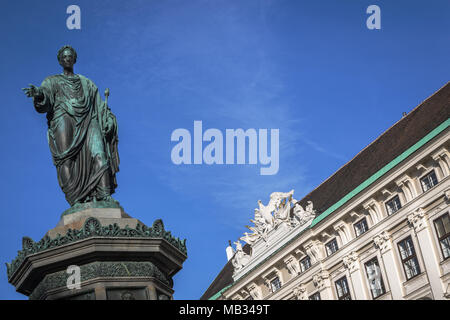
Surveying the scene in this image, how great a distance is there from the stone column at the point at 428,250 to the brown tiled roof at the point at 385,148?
12.9 feet

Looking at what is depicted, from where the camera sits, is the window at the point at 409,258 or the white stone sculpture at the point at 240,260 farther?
the white stone sculpture at the point at 240,260

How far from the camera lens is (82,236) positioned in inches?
393

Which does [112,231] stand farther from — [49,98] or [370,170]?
[370,170]

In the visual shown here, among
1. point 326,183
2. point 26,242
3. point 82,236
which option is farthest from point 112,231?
point 326,183

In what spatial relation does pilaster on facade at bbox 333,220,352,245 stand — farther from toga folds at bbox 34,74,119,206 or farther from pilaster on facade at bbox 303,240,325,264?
toga folds at bbox 34,74,119,206

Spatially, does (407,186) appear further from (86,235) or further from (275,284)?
(86,235)

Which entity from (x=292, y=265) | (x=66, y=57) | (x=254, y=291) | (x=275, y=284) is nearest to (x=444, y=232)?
(x=292, y=265)

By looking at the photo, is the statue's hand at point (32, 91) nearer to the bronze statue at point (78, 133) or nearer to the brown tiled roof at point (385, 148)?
the bronze statue at point (78, 133)

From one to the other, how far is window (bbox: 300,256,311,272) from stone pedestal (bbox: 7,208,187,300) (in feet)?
113

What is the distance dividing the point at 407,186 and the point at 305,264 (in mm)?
9940

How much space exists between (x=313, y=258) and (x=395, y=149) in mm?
8036

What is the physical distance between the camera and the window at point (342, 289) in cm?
4093

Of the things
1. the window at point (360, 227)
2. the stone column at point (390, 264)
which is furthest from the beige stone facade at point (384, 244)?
the window at point (360, 227)

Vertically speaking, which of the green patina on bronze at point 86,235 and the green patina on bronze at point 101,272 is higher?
the green patina on bronze at point 86,235
